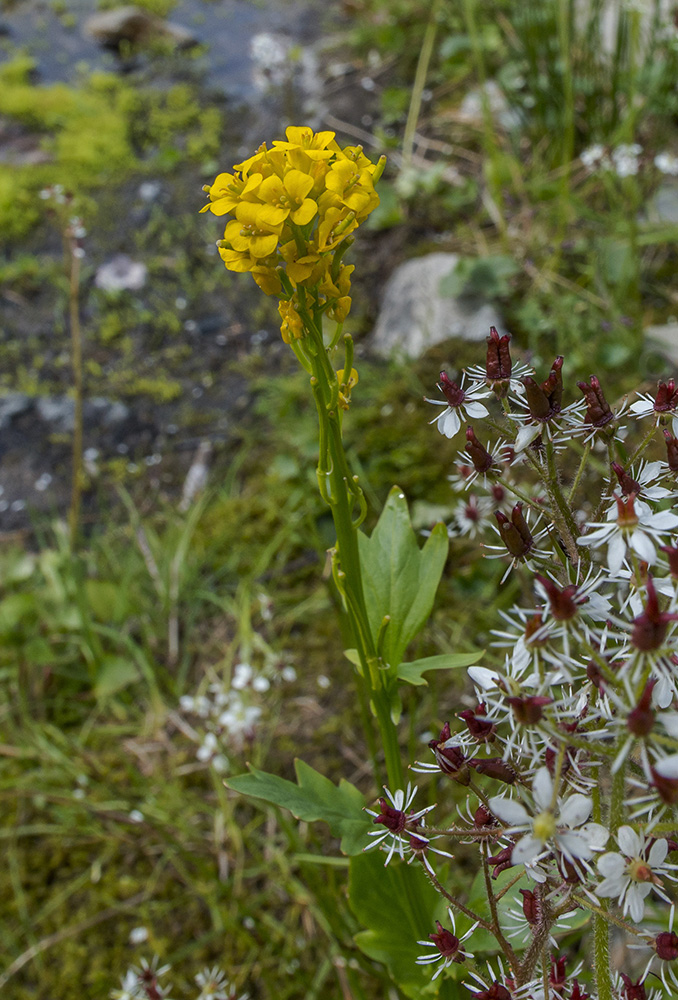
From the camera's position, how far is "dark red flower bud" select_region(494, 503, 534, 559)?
790 millimetres

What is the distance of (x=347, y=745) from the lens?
75.5 inches

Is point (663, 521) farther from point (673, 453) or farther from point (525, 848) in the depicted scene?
point (525, 848)

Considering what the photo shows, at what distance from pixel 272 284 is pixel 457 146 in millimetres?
3246

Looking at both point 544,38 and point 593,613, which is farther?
point 544,38

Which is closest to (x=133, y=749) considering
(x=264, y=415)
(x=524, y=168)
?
(x=264, y=415)

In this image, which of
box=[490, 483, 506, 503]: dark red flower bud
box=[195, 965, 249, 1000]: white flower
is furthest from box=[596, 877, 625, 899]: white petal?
box=[195, 965, 249, 1000]: white flower

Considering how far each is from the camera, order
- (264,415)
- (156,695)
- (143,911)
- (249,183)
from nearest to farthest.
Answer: (249,183)
(143,911)
(156,695)
(264,415)

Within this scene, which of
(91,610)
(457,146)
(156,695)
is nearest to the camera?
(156,695)

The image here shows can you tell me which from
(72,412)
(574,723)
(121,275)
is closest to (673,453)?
(574,723)

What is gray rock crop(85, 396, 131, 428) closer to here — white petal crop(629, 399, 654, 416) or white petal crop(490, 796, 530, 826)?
white petal crop(629, 399, 654, 416)

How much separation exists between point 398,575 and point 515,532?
376mm

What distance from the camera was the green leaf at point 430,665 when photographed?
3.20 feet

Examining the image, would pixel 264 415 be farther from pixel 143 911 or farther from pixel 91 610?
pixel 143 911

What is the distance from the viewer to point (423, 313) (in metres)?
2.91
